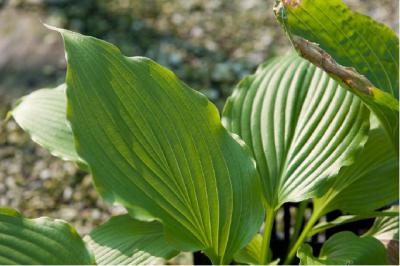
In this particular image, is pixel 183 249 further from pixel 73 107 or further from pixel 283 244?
pixel 283 244

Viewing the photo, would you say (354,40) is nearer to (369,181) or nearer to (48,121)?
(369,181)

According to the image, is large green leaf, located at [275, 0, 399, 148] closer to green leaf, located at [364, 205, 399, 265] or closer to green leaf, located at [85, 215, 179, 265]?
green leaf, located at [364, 205, 399, 265]

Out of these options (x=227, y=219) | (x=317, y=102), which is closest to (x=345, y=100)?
(x=317, y=102)

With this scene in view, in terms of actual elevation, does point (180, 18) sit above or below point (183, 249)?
above

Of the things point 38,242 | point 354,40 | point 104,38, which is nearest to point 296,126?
point 354,40

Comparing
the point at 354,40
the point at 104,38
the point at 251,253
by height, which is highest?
the point at 354,40

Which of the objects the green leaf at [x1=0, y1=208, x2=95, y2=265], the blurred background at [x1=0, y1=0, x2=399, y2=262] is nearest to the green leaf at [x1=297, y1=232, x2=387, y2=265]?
the green leaf at [x1=0, y1=208, x2=95, y2=265]
